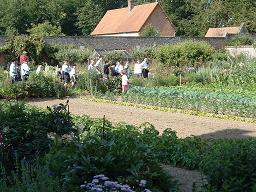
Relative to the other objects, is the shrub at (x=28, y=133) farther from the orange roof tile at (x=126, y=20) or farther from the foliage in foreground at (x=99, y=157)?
the orange roof tile at (x=126, y=20)

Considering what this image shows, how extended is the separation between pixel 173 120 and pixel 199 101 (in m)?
2.78

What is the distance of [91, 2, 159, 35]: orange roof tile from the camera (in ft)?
217

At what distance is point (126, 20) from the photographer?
69.8 meters

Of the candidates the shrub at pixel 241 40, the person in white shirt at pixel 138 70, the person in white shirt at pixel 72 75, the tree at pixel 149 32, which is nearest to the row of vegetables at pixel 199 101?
the person in white shirt at pixel 72 75

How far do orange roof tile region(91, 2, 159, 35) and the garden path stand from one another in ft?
151

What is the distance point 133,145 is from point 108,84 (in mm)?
18931

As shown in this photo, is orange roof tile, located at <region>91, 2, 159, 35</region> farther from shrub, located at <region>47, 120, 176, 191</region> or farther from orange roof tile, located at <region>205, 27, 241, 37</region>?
shrub, located at <region>47, 120, 176, 191</region>

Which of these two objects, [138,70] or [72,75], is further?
[138,70]

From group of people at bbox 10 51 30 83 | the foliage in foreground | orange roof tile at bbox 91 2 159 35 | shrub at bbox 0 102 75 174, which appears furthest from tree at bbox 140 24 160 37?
the foliage in foreground

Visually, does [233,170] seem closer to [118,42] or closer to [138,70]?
[138,70]

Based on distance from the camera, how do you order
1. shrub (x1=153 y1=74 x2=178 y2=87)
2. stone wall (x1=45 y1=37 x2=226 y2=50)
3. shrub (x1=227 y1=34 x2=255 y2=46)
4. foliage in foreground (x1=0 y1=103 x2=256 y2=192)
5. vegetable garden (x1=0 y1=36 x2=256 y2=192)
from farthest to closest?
1. shrub (x1=227 y1=34 x2=255 y2=46)
2. stone wall (x1=45 y1=37 x2=226 y2=50)
3. shrub (x1=153 y1=74 x2=178 y2=87)
4. foliage in foreground (x1=0 y1=103 x2=256 y2=192)
5. vegetable garden (x1=0 y1=36 x2=256 y2=192)

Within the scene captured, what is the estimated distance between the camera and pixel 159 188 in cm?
577

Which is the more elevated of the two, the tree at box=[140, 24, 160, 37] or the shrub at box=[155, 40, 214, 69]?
the tree at box=[140, 24, 160, 37]

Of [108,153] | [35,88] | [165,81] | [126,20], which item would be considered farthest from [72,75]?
[126,20]
